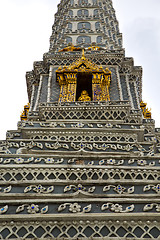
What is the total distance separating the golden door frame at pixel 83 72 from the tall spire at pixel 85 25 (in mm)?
3894

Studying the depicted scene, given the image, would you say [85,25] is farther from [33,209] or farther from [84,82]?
[33,209]

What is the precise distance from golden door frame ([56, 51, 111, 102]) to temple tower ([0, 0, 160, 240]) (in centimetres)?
4

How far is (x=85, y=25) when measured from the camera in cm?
2256

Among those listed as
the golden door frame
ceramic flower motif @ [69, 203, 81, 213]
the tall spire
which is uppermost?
the tall spire

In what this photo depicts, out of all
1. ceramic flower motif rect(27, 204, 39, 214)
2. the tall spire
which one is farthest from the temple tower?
the tall spire

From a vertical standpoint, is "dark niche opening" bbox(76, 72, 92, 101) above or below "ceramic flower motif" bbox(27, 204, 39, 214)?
above

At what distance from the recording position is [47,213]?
753cm

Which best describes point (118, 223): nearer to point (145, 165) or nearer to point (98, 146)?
point (145, 165)

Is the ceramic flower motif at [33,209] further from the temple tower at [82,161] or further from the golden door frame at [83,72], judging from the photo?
the golden door frame at [83,72]

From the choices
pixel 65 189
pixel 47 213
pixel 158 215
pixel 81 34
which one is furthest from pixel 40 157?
pixel 81 34

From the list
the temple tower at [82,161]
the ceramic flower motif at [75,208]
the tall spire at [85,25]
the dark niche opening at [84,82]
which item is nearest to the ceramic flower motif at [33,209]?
the temple tower at [82,161]

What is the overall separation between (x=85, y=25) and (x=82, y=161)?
47.2ft

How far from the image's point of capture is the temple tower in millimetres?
7211

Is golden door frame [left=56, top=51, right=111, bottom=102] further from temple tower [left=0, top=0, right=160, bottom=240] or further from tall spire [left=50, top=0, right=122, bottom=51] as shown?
tall spire [left=50, top=0, right=122, bottom=51]
